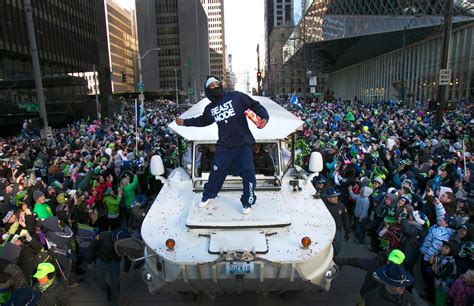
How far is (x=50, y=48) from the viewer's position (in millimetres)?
39531

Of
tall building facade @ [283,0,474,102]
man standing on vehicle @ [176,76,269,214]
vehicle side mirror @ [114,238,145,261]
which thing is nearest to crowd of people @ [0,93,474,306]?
vehicle side mirror @ [114,238,145,261]

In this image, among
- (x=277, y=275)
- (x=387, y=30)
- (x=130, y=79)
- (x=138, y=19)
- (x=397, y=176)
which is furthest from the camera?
(x=130, y=79)

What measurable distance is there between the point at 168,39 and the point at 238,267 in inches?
4901

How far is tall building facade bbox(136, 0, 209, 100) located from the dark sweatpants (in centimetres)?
11173

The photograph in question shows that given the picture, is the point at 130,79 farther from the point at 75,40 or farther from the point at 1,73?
the point at 1,73

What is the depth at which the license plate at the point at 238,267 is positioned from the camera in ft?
12.6

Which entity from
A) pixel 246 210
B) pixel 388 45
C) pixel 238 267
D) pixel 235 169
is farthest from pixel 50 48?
pixel 238 267

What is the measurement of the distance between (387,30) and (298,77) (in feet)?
269

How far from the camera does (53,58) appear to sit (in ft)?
131

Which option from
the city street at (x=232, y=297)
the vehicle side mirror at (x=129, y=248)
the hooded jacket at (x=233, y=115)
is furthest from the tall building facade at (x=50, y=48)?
the hooded jacket at (x=233, y=115)

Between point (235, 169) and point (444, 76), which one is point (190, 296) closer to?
point (235, 169)

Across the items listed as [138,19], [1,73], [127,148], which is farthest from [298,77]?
[127,148]

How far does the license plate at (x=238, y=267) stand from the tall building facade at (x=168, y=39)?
112891 mm

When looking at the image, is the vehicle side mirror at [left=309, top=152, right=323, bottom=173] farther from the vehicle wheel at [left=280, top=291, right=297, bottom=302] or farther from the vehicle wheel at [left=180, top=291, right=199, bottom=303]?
the vehicle wheel at [left=180, top=291, right=199, bottom=303]
